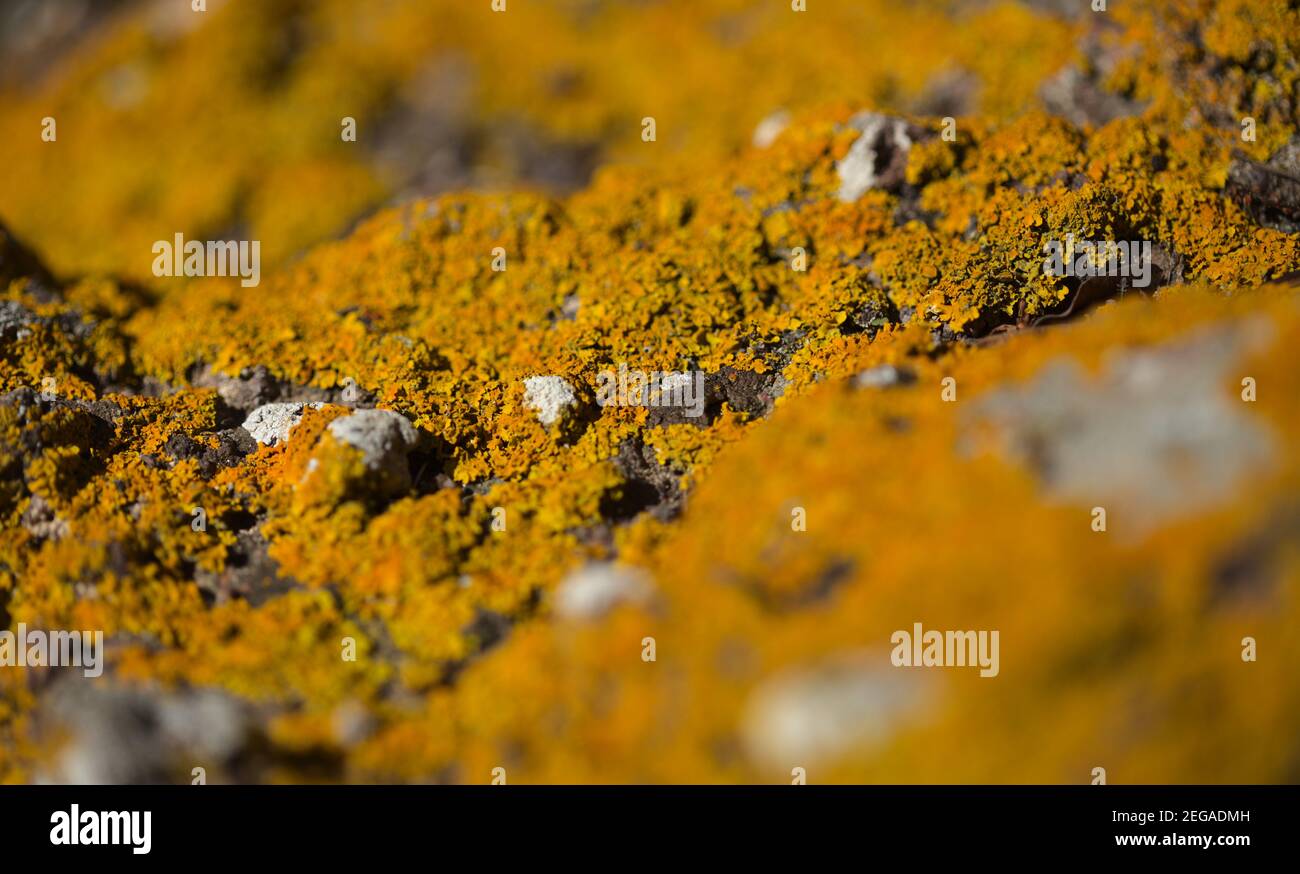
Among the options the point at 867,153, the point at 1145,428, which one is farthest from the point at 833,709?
the point at 867,153

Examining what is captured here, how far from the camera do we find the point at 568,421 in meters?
7.11

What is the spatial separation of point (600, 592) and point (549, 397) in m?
2.40

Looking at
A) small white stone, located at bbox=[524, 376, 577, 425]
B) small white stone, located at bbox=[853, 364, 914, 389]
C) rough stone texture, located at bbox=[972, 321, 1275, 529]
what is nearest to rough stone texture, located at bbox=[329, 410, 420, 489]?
small white stone, located at bbox=[524, 376, 577, 425]

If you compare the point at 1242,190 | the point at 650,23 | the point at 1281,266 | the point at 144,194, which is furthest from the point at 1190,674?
the point at 144,194

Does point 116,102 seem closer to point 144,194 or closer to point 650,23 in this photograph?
point 144,194

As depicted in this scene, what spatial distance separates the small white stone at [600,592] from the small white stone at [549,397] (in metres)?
1.87

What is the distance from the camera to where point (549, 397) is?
7.22m

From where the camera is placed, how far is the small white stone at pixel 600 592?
5203mm

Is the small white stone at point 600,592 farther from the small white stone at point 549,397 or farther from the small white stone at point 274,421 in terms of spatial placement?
the small white stone at point 274,421

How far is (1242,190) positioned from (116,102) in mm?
19883

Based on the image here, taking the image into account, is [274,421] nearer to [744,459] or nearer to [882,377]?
[744,459]

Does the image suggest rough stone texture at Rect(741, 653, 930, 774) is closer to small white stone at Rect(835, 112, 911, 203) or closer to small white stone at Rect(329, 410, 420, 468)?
small white stone at Rect(329, 410, 420, 468)

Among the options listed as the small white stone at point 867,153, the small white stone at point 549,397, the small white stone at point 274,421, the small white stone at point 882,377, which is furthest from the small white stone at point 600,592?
the small white stone at point 867,153

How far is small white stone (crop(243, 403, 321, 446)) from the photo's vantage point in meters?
7.17
